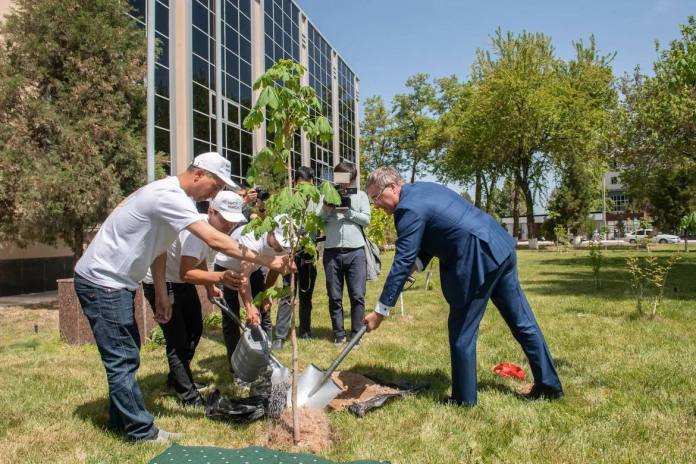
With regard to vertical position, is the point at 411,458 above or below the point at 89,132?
below

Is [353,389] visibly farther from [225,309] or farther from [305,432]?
[225,309]

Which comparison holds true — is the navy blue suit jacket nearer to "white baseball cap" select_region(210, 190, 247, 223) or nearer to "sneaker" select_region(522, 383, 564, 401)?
"sneaker" select_region(522, 383, 564, 401)

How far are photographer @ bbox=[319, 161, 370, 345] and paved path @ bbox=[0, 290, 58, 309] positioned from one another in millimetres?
7299

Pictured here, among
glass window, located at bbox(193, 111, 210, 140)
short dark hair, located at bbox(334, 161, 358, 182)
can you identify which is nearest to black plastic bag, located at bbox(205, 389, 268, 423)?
short dark hair, located at bbox(334, 161, 358, 182)

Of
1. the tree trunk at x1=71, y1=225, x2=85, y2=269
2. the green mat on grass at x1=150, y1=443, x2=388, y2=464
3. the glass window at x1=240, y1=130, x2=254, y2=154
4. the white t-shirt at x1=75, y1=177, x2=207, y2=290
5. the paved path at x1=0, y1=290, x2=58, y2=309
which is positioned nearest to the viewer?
the green mat on grass at x1=150, y1=443, x2=388, y2=464

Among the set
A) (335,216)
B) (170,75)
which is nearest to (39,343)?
(335,216)

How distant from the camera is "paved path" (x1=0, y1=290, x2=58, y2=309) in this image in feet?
35.3

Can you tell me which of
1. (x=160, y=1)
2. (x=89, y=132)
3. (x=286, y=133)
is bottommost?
(x=286, y=133)

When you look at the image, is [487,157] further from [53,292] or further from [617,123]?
[53,292]

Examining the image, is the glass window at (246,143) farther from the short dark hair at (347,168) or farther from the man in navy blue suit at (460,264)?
the man in navy blue suit at (460,264)

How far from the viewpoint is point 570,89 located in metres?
32.7

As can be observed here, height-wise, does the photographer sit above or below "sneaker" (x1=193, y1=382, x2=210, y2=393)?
above

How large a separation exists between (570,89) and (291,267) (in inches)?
1315

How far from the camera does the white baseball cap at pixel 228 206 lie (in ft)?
12.9
